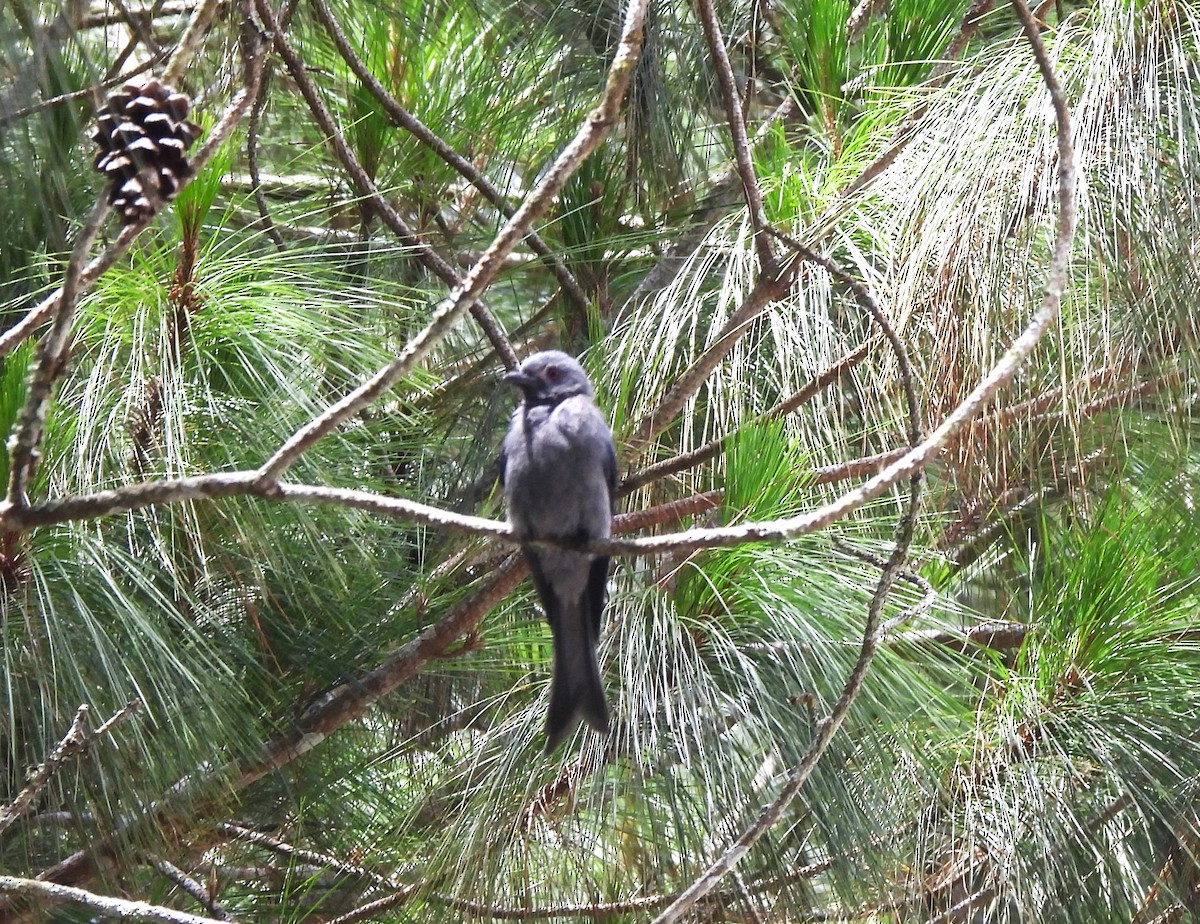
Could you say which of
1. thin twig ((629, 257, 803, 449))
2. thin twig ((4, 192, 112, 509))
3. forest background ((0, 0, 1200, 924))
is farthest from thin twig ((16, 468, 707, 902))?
thin twig ((4, 192, 112, 509))

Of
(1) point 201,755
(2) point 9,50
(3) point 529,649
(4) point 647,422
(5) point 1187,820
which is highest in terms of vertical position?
(2) point 9,50

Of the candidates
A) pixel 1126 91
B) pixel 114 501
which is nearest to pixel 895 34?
pixel 1126 91

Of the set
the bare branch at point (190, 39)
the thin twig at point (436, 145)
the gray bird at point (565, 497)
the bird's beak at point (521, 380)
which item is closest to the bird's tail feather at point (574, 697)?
the gray bird at point (565, 497)

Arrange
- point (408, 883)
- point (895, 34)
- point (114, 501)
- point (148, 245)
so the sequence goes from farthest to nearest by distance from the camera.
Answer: point (895, 34) → point (408, 883) → point (148, 245) → point (114, 501)

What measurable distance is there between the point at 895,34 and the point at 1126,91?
2.26 ft

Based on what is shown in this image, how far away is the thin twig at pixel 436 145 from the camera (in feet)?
7.37

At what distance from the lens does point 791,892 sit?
6.77ft

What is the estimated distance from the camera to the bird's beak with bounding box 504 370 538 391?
2.07 metres

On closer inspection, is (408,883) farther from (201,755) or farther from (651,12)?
(651,12)

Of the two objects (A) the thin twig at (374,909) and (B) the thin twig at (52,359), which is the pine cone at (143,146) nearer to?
(B) the thin twig at (52,359)

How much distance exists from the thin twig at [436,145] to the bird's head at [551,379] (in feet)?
0.70

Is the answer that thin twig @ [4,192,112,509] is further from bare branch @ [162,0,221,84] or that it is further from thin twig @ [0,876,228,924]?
thin twig @ [0,876,228,924]

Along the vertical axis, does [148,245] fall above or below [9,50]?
below

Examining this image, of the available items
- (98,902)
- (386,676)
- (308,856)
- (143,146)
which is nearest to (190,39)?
(143,146)
